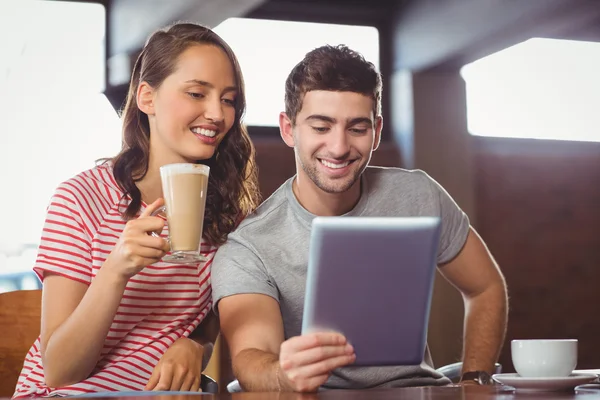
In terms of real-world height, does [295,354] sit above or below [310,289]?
below

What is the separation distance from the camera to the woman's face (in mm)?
2127

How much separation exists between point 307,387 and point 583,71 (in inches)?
234

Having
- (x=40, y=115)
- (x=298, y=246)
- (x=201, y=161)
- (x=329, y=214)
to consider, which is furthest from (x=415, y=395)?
(x=40, y=115)

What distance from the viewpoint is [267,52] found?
6207 millimetres

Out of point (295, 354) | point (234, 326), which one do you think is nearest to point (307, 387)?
point (295, 354)

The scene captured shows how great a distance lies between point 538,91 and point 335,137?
16.1ft

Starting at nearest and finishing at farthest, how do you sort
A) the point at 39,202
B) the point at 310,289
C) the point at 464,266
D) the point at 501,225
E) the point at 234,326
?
the point at 310,289, the point at 234,326, the point at 464,266, the point at 39,202, the point at 501,225

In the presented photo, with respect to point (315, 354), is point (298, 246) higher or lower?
higher

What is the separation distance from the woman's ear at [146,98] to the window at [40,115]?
11.3 feet

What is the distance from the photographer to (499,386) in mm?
1602

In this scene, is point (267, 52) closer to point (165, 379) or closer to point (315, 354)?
point (165, 379)

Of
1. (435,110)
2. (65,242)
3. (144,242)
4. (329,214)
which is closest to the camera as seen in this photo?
(144,242)

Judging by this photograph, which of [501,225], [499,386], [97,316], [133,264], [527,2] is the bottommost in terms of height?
[499,386]

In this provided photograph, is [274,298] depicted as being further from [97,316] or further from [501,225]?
[501,225]
